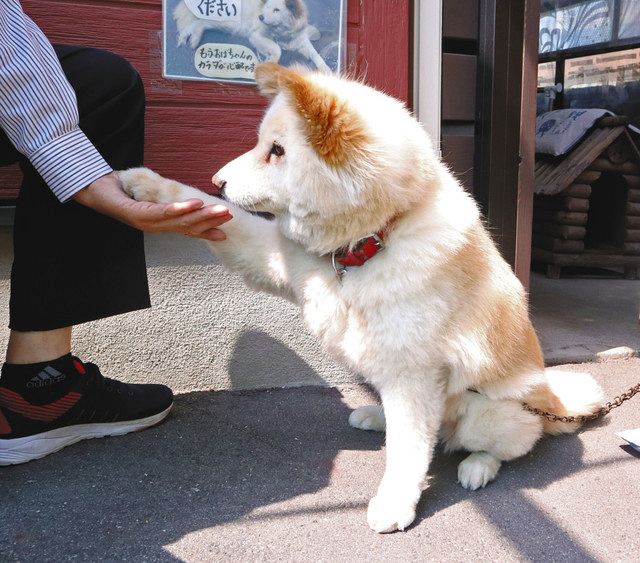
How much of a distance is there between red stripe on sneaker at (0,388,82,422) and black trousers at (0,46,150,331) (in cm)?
20

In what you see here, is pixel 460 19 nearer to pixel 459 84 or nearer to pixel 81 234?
pixel 459 84

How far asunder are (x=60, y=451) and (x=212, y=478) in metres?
0.48

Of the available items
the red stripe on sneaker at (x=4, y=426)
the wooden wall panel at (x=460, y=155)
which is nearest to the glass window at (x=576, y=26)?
the wooden wall panel at (x=460, y=155)

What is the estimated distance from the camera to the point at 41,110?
1573mm

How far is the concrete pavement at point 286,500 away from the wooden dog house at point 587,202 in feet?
7.95

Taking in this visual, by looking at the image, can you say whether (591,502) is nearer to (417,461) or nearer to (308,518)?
(417,461)

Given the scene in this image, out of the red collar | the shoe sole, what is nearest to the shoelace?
the shoe sole

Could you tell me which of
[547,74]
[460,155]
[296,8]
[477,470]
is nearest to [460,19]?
[460,155]

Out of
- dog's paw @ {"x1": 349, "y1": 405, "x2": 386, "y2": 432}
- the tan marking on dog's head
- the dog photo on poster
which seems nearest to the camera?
the tan marking on dog's head

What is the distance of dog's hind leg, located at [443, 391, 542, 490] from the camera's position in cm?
179

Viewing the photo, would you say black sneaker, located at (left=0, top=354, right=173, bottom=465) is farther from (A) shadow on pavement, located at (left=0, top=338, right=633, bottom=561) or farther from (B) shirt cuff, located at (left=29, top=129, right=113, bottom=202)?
(B) shirt cuff, located at (left=29, top=129, right=113, bottom=202)

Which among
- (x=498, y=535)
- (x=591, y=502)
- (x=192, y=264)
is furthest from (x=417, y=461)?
(x=192, y=264)

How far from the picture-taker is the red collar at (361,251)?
161 centimetres

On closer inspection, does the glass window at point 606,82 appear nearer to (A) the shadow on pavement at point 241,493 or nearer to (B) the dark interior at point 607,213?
(B) the dark interior at point 607,213
